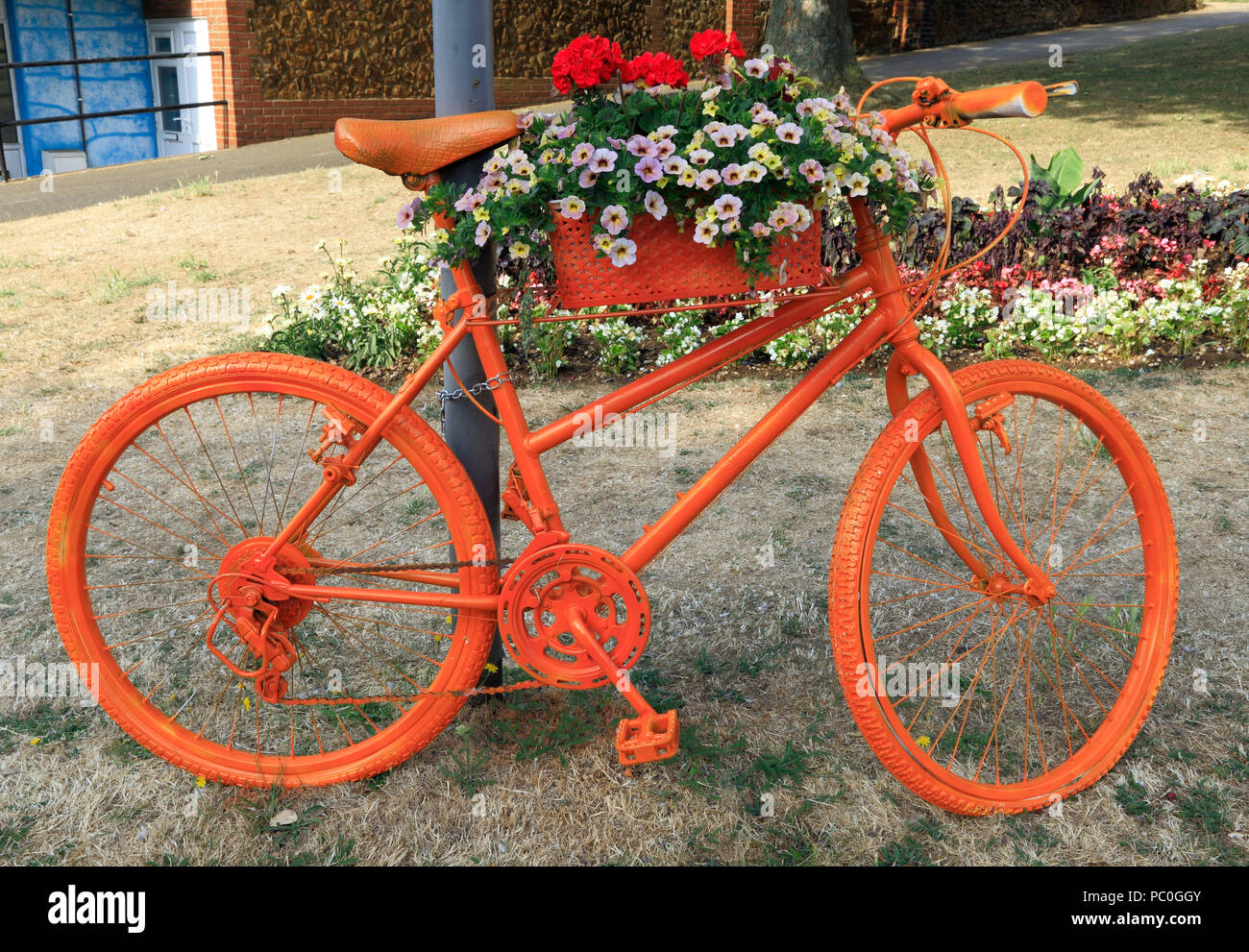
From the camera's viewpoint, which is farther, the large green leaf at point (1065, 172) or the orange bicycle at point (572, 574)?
the large green leaf at point (1065, 172)

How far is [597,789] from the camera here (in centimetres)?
258

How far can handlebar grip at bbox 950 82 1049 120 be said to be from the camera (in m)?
2.02

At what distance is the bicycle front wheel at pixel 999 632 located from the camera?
2.32 meters

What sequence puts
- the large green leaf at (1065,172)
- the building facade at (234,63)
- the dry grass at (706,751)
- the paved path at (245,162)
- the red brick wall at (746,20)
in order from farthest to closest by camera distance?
the red brick wall at (746,20) → the building facade at (234,63) → the paved path at (245,162) → the large green leaf at (1065,172) → the dry grass at (706,751)

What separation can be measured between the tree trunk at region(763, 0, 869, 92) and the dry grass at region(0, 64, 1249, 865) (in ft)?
27.2

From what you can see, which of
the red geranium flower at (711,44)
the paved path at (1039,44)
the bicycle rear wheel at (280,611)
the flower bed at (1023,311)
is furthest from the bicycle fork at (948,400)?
the paved path at (1039,44)

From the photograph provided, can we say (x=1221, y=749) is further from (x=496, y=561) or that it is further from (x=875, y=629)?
(x=496, y=561)

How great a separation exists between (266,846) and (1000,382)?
1.99 m

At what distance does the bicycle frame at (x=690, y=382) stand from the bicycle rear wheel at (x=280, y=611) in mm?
86

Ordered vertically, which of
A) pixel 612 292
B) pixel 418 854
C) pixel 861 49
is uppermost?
pixel 861 49

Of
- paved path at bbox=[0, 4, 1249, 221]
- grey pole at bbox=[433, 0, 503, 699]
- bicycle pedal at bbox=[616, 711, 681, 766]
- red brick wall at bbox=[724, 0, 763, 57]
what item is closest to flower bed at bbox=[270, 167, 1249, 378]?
grey pole at bbox=[433, 0, 503, 699]

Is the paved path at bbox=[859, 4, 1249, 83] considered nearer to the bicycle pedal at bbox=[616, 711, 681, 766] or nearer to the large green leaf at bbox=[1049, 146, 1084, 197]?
the large green leaf at bbox=[1049, 146, 1084, 197]

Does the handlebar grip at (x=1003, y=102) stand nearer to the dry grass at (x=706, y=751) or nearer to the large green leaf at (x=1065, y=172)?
the dry grass at (x=706, y=751)

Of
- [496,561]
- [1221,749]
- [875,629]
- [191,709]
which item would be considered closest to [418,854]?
[496,561]
